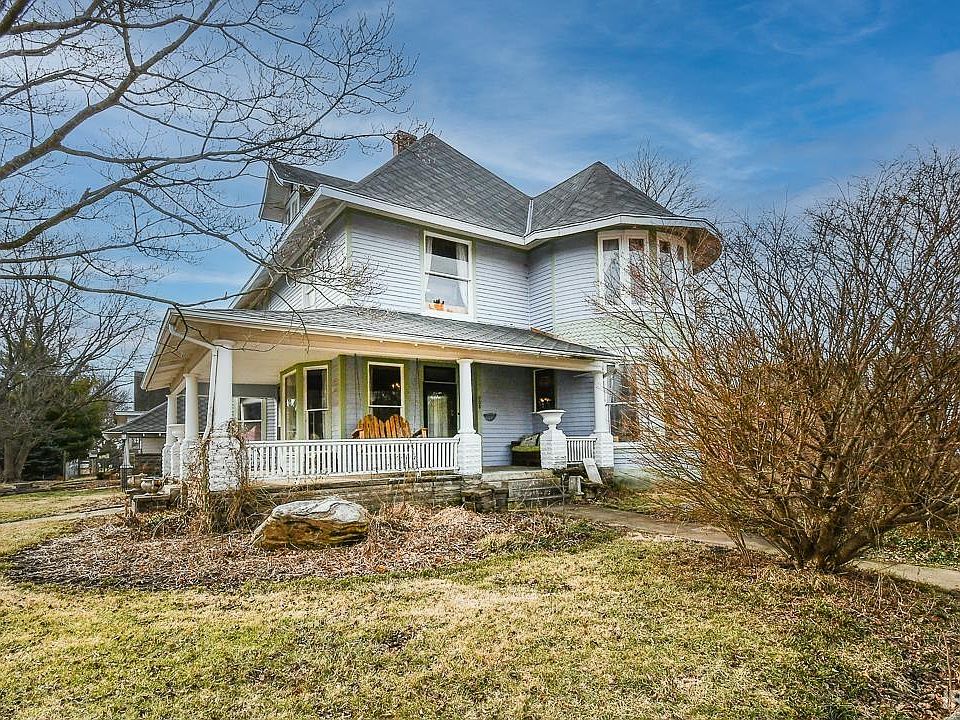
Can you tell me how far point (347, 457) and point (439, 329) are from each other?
10.9 feet

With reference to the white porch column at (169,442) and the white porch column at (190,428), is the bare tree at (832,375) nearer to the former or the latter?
the white porch column at (190,428)

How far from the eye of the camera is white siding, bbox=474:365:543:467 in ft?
43.5

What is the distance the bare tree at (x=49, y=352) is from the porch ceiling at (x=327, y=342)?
1045 cm

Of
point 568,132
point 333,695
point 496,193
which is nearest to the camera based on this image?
point 333,695

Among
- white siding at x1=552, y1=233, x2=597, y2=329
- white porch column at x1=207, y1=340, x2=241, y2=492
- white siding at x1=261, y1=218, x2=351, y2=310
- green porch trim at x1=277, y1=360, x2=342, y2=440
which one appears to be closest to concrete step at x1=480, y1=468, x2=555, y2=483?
green porch trim at x1=277, y1=360, x2=342, y2=440

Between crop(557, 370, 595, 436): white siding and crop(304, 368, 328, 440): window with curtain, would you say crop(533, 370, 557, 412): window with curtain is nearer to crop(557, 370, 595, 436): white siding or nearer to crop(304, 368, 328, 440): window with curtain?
crop(557, 370, 595, 436): white siding

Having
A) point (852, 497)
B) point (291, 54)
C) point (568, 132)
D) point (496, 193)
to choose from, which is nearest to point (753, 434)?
point (852, 497)

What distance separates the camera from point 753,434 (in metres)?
5.24

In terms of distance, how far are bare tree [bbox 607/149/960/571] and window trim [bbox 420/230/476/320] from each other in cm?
778

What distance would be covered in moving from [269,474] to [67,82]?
567cm

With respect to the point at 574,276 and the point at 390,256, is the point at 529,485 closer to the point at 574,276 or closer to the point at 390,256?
the point at 574,276

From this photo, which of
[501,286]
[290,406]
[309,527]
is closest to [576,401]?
[501,286]

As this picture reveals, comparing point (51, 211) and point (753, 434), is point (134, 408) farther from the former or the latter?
point (753, 434)

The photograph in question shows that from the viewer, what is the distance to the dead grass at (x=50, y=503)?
12.5 m
